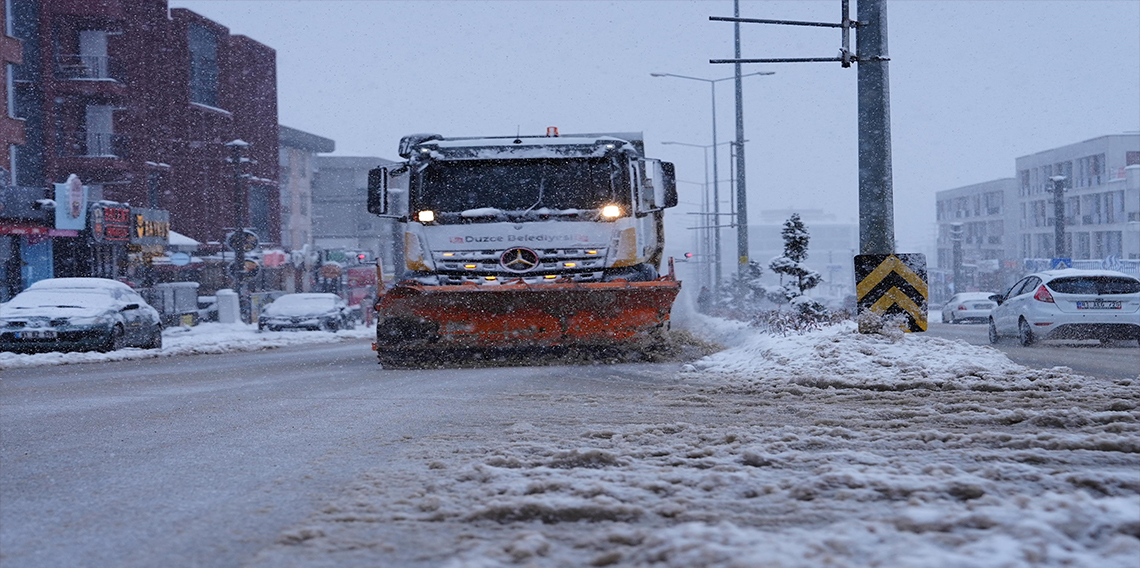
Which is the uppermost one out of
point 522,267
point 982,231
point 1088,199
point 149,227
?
point 1088,199

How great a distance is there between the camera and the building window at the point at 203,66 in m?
55.5

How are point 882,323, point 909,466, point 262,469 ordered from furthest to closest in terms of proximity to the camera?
point 882,323
point 262,469
point 909,466

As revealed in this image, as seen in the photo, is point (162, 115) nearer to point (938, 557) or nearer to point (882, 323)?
point (882, 323)

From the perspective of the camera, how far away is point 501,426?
290 inches

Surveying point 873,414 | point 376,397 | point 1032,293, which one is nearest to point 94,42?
point 1032,293

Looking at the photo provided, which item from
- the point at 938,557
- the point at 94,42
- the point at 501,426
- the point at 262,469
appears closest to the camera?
the point at 938,557

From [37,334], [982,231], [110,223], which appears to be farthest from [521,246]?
[982,231]

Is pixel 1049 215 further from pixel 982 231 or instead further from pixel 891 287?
pixel 891 287

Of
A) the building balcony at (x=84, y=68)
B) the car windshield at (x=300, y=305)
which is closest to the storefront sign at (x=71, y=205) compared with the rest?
the car windshield at (x=300, y=305)

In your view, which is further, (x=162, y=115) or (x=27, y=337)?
(x=162, y=115)

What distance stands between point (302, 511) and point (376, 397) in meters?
→ 5.12

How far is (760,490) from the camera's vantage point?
4.69 metres

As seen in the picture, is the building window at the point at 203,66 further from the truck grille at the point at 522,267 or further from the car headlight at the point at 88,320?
the truck grille at the point at 522,267

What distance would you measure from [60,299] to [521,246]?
1035 centimetres
